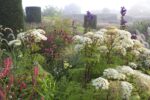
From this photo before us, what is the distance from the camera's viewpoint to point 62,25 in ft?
52.8

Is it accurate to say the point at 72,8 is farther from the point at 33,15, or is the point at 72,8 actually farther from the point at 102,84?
the point at 102,84

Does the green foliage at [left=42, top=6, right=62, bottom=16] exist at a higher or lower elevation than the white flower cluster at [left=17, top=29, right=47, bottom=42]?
lower

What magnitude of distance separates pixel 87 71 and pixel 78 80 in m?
0.22

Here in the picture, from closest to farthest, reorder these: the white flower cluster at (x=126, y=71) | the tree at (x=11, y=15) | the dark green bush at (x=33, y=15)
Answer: the white flower cluster at (x=126, y=71), the tree at (x=11, y=15), the dark green bush at (x=33, y=15)

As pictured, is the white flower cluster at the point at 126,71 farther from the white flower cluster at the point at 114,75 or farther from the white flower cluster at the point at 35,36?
the white flower cluster at the point at 35,36

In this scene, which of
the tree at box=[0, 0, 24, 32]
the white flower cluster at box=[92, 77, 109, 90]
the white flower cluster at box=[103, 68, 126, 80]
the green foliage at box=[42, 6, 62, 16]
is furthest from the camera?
the green foliage at box=[42, 6, 62, 16]

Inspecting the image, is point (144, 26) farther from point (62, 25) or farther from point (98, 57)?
point (98, 57)

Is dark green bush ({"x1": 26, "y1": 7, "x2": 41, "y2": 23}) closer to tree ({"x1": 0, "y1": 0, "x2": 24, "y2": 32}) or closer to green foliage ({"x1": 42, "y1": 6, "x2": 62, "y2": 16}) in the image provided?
green foliage ({"x1": 42, "y1": 6, "x2": 62, "y2": 16})

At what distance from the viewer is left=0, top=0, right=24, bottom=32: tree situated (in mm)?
12492

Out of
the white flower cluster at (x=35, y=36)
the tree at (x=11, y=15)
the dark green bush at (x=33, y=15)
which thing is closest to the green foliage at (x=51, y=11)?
the dark green bush at (x=33, y=15)

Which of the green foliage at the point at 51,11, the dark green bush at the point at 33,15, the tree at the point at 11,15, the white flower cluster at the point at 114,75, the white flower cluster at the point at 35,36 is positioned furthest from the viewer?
the green foliage at the point at 51,11

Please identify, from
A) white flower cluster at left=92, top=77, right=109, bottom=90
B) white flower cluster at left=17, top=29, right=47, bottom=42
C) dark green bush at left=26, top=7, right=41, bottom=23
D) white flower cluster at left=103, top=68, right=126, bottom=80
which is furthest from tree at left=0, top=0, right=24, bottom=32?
dark green bush at left=26, top=7, right=41, bottom=23

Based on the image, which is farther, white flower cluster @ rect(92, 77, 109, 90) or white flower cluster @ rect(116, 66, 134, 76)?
white flower cluster @ rect(116, 66, 134, 76)

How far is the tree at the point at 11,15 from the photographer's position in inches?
492
